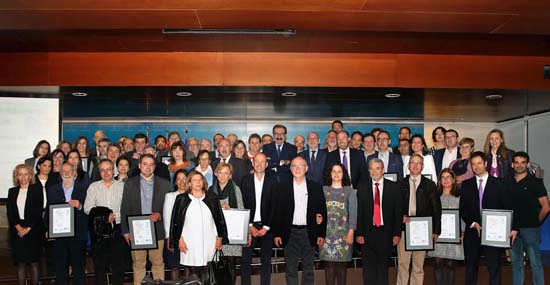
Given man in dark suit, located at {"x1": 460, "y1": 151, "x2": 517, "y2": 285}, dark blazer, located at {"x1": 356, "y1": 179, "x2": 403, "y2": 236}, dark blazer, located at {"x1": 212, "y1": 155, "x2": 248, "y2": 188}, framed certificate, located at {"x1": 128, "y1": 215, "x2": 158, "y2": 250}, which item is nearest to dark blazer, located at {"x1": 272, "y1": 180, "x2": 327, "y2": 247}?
dark blazer, located at {"x1": 356, "y1": 179, "x2": 403, "y2": 236}

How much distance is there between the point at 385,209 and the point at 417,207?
0.53 meters

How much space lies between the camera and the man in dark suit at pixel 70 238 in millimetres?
8414

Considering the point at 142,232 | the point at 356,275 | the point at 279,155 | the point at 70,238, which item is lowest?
the point at 356,275

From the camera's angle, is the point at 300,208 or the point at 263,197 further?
the point at 263,197

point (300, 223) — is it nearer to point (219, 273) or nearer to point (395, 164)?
point (219, 273)

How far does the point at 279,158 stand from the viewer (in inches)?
410

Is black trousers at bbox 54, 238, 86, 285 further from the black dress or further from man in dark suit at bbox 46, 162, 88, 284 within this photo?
the black dress

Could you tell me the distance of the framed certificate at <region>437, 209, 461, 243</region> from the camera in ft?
27.5

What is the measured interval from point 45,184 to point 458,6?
6195 mm

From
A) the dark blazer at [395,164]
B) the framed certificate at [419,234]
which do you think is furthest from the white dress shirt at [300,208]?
the dark blazer at [395,164]

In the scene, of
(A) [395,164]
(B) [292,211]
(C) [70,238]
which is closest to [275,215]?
(B) [292,211]

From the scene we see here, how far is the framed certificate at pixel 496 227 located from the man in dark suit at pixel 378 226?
1.18 meters

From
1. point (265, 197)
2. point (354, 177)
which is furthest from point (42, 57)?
point (354, 177)

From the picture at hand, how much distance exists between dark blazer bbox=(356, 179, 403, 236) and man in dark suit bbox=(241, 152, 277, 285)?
121cm
